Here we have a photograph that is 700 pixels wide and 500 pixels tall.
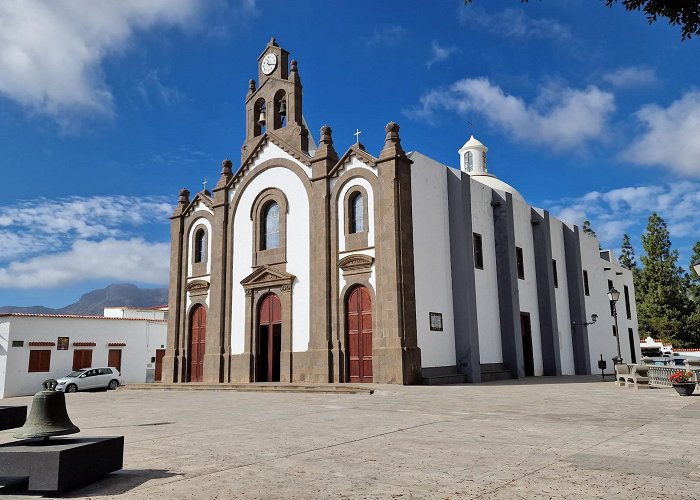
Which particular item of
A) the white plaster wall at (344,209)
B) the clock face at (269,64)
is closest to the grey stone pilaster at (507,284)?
the white plaster wall at (344,209)

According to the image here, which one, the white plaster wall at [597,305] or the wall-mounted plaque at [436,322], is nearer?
the wall-mounted plaque at [436,322]

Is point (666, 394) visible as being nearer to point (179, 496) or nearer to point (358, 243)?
point (358, 243)

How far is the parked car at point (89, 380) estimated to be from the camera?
92.5 feet

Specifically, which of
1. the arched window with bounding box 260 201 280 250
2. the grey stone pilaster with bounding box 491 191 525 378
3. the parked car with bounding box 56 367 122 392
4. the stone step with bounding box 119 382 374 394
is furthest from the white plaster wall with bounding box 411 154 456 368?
the parked car with bounding box 56 367 122 392

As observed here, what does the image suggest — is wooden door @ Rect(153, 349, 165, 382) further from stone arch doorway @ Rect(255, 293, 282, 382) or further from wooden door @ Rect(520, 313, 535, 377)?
wooden door @ Rect(520, 313, 535, 377)

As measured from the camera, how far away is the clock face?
26.9 metres

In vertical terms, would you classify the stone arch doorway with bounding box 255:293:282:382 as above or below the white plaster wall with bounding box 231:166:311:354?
below

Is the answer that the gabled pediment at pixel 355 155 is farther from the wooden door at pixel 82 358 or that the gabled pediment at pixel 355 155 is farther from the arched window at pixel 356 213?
the wooden door at pixel 82 358

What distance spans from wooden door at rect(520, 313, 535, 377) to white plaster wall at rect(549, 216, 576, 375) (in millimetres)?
2470

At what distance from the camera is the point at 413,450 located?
741cm

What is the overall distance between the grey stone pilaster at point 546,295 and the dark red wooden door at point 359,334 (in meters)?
11.0

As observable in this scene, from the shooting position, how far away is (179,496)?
534 centimetres

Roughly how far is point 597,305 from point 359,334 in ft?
64.3

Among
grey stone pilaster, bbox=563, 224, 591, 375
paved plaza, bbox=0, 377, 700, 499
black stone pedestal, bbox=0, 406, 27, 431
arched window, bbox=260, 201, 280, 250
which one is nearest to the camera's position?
paved plaza, bbox=0, 377, 700, 499
